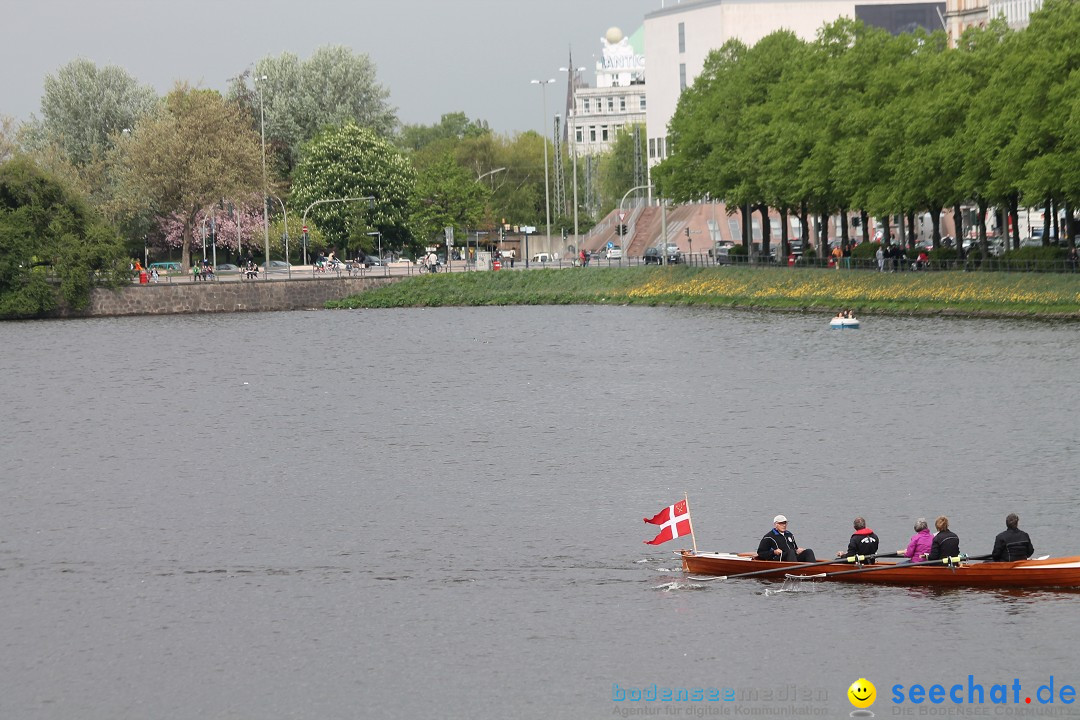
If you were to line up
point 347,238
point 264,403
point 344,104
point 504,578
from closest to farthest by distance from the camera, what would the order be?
1. point 504,578
2. point 264,403
3. point 347,238
4. point 344,104

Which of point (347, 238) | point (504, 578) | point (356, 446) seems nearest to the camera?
point (504, 578)

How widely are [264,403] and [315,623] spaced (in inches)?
1308

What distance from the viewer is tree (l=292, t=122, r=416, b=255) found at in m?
144

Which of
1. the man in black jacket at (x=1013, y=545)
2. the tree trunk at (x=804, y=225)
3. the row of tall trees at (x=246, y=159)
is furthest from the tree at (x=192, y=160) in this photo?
the man in black jacket at (x=1013, y=545)

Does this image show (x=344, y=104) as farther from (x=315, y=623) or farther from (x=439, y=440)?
(x=315, y=623)

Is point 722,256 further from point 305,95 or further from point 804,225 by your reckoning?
point 305,95

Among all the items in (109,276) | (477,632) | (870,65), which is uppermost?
(870,65)

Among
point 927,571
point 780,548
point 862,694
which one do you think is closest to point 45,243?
point 780,548

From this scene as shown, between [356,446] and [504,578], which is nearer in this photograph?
[504,578]

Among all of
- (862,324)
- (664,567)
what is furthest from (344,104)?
(664,567)

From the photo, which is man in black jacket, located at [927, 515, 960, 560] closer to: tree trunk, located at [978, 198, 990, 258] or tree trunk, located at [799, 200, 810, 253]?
tree trunk, located at [978, 198, 990, 258]

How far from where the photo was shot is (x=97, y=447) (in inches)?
2126

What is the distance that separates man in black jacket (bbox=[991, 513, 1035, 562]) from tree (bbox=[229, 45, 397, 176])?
129 meters

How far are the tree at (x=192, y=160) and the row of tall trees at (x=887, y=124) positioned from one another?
31365 mm
